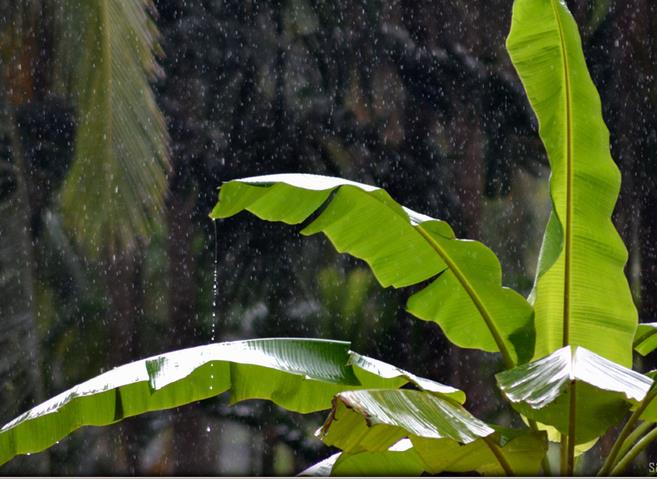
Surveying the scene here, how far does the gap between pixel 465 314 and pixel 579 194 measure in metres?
0.29

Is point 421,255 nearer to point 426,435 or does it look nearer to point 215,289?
point 426,435

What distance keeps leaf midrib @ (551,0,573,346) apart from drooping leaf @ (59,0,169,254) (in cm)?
197

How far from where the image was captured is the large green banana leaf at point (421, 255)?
175cm

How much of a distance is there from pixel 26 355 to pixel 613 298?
302 centimetres

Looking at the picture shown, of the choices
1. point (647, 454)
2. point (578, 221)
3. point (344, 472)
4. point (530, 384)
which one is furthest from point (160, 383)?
point (647, 454)

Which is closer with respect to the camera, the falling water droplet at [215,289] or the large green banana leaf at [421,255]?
the large green banana leaf at [421,255]

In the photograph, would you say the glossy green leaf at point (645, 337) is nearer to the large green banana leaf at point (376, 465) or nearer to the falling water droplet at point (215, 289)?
the large green banana leaf at point (376, 465)

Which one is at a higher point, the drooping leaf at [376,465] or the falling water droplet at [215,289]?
the drooping leaf at [376,465]

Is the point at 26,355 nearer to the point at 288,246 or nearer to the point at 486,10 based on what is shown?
the point at 288,246

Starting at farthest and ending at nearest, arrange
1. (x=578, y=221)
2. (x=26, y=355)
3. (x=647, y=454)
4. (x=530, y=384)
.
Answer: (x=26, y=355) → (x=647, y=454) → (x=578, y=221) → (x=530, y=384)

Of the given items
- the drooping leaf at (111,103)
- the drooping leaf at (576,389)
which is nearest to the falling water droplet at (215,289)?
the drooping leaf at (111,103)

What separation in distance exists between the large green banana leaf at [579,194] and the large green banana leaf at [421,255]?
0.07 m

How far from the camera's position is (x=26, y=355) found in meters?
4.32

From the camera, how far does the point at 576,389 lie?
133 centimetres
